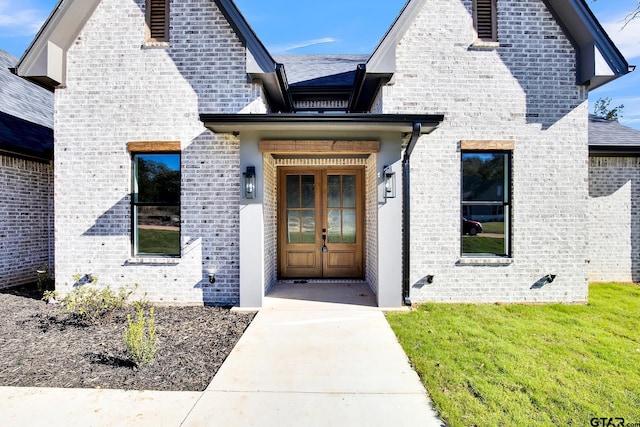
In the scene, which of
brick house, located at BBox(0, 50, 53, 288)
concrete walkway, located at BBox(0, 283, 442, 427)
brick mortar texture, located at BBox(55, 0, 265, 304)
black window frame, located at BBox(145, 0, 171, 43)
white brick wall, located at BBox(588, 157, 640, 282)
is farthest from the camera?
white brick wall, located at BBox(588, 157, 640, 282)

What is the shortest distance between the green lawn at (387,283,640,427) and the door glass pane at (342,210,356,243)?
2.57m

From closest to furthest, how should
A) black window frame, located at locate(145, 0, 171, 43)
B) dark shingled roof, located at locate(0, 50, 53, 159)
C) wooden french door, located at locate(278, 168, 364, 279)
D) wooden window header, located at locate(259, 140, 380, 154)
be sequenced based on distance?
wooden window header, located at locate(259, 140, 380, 154), black window frame, located at locate(145, 0, 171, 43), dark shingled roof, located at locate(0, 50, 53, 159), wooden french door, located at locate(278, 168, 364, 279)

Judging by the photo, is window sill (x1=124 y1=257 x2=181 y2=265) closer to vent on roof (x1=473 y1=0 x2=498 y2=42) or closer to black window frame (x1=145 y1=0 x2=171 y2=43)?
black window frame (x1=145 y1=0 x2=171 y2=43)

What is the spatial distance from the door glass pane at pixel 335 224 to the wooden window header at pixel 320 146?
7.82 ft

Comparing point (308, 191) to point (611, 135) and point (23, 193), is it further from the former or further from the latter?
point (611, 135)

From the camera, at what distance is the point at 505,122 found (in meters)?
6.29

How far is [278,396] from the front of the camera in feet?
10.2

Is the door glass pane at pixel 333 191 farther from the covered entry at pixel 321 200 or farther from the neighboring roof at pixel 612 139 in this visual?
the neighboring roof at pixel 612 139

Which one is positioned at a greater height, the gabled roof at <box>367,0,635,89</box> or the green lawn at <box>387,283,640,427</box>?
the gabled roof at <box>367,0,635,89</box>

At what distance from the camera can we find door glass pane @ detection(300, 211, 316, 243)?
790cm

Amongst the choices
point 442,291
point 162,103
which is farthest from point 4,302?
point 442,291

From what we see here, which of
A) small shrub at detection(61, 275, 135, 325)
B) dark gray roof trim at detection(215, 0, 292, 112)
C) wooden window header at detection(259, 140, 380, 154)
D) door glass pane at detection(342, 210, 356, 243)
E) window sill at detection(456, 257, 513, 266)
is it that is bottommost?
small shrub at detection(61, 275, 135, 325)

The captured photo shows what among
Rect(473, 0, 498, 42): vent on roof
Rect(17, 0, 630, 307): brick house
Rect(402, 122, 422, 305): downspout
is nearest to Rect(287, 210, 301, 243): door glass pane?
Rect(17, 0, 630, 307): brick house

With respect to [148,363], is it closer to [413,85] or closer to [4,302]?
[4,302]
